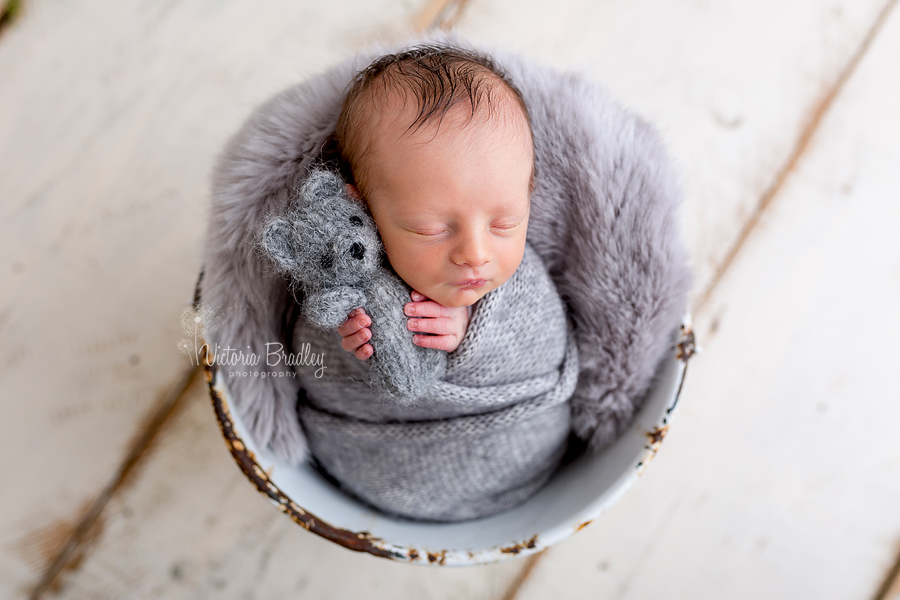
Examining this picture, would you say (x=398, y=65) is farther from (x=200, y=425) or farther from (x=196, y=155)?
(x=200, y=425)

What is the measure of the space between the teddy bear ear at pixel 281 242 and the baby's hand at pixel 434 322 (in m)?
0.14

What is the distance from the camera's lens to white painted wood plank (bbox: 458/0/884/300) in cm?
105

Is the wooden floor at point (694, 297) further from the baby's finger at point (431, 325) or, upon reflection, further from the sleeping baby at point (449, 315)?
the baby's finger at point (431, 325)

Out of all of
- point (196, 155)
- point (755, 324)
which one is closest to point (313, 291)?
point (196, 155)

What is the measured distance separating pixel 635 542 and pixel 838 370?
0.47 meters

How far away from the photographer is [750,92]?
3.49ft

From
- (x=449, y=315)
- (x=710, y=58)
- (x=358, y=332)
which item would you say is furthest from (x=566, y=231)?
(x=710, y=58)

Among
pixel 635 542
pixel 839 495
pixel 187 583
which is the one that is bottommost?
pixel 187 583

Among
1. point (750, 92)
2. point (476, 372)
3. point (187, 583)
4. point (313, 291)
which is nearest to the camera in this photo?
point (313, 291)

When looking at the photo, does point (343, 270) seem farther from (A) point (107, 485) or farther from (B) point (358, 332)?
(A) point (107, 485)

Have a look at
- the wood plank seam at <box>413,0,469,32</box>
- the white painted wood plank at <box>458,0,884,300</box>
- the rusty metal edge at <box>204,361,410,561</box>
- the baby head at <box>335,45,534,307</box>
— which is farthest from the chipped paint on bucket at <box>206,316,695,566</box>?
the wood plank seam at <box>413,0,469,32</box>

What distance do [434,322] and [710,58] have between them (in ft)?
2.55

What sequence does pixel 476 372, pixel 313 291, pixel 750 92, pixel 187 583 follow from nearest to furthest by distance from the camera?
pixel 313 291 → pixel 476 372 → pixel 187 583 → pixel 750 92

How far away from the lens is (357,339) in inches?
25.4
